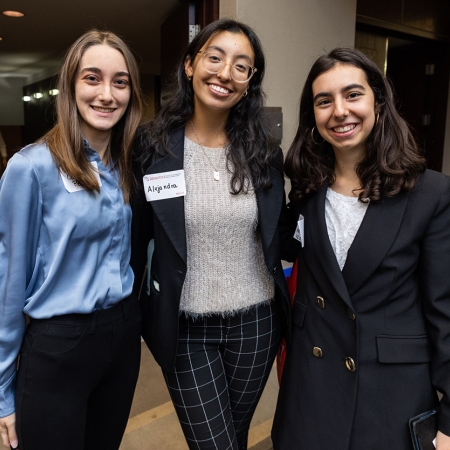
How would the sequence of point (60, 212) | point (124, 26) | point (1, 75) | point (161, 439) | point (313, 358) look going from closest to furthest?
point (60, 212)
point (313, 358)
point (161, 439)
point (124, 26)
point (1, 75)

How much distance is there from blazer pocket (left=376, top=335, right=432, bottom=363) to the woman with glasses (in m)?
0.36

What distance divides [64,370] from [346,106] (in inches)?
42.4

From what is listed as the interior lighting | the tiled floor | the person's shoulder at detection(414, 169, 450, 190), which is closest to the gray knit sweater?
the person's shoulder at detection(414, 169, 450, 190)

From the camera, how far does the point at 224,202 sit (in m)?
1.41

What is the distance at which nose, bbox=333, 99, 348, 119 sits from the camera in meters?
1.27

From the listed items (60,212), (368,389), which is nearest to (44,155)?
(60,212)

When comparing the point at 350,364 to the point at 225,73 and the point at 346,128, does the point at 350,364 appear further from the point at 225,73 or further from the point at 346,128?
the point at 225,73

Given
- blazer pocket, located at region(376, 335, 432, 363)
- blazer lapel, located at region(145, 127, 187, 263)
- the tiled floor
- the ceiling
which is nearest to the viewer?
blazer pocket, located at region(376, 335, 432, 363)

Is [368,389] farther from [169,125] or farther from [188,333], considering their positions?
[169,125]

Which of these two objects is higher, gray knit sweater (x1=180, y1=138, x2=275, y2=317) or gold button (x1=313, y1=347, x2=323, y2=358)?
gray knit sweater (x1=180, y1=138, x2=275, y2=317)

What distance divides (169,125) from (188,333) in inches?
27.8

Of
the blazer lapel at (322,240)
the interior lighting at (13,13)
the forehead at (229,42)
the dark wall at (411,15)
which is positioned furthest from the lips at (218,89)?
the interior lighting at (13,13)

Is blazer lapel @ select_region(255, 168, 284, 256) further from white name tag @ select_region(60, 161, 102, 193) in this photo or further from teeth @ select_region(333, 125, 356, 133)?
white name tag @ select_region(60, 161, 102, 193)

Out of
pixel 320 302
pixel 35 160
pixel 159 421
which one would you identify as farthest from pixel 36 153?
pixel 159 421
